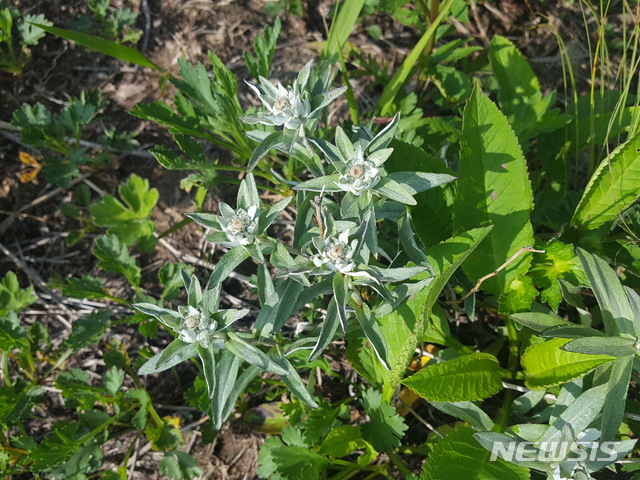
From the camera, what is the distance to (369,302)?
6.83ft

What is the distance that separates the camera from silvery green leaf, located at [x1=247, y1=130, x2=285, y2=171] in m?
1.80

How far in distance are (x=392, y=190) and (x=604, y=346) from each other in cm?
80

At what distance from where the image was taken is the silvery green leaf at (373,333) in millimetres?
1687

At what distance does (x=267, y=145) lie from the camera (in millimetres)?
1816

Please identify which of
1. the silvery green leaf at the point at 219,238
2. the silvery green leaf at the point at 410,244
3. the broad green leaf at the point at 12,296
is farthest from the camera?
the broad green leaf at the point at 12,296

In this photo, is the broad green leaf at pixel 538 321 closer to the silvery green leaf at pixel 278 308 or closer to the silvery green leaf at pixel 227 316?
the silvery green leaf at pixel 278 308

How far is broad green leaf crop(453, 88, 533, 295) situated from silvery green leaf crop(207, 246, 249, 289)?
0.83 m

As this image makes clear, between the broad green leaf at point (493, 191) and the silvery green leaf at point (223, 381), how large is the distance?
0.96 meters

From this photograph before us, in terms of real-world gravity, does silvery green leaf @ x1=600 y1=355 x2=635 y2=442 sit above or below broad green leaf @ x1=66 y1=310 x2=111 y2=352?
above

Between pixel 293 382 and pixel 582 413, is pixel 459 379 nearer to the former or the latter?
pixel 582 413

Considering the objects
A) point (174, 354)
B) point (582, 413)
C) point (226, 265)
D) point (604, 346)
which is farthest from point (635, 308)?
point (174, 354)

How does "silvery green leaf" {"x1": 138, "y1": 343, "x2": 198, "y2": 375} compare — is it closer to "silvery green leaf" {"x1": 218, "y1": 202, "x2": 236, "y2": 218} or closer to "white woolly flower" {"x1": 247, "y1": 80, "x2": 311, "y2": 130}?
"silvery green leaf" {"x1": 218, "y1": 202, "x2": 236, "y2": 218}

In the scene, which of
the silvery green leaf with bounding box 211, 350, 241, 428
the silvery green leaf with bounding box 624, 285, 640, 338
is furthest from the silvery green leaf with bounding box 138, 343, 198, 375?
the silvery green leaf with bounding box 624, 285, 640, 338
